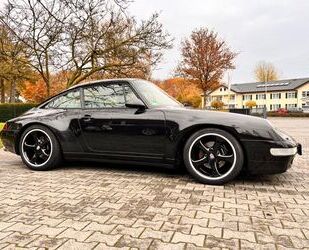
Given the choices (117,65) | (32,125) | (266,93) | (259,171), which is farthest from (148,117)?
(266,93)

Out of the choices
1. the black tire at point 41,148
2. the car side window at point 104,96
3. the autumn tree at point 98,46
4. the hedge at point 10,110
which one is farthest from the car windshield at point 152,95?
the hedge at point 10,110

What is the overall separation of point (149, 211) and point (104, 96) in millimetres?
2307

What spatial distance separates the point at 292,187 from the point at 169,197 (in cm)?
158

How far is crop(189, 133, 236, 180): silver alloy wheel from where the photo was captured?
4141 mm

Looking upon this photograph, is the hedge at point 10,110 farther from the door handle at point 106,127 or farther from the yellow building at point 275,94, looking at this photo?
the yellow building at point 275,94

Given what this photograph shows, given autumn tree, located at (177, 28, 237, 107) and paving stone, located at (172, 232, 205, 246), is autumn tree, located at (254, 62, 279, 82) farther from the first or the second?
paving stone, located at (172, 232, 205, 246)

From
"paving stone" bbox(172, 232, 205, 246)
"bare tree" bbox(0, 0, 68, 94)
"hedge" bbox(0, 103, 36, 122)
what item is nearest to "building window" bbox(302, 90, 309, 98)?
"hedge" bbox(0, 103, 36, 122)

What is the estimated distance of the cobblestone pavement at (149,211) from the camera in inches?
97.6

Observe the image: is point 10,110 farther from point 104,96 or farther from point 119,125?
point 119,125

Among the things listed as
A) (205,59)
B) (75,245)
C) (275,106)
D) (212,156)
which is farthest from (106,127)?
(275,106)

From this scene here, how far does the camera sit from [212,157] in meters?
4.19

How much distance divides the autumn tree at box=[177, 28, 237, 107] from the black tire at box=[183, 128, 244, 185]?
36605 mm

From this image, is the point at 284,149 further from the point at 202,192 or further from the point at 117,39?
the point at 117,39

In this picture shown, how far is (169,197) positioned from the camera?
3.61 metres
